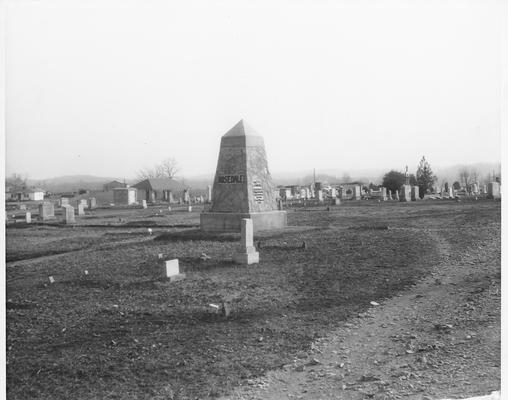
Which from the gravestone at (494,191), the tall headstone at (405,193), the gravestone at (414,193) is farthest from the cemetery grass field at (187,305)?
the gravestone at (414,193)

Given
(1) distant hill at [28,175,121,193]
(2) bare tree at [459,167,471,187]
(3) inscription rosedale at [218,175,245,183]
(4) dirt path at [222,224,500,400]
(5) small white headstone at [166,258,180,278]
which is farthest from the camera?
(2) bare tree at [459,167,471,187]

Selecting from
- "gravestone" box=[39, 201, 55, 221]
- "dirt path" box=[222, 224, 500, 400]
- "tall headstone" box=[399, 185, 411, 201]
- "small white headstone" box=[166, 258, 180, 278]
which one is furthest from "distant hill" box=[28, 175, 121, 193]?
"tall headstone" box=[399, 185, 411, 201]

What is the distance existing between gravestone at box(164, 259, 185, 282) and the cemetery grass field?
Result: 6.3 inches

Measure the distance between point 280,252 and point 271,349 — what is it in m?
5.08

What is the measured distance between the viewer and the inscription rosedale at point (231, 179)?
14195mm

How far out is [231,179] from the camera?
47.1 feet

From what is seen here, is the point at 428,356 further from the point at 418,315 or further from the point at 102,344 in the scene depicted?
the point at 102,344

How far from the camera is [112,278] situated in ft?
27.6

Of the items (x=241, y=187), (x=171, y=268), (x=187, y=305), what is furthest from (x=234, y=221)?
(x=187, y=305)

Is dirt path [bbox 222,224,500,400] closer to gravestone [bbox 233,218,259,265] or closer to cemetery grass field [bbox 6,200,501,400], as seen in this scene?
cemetery grass field [bbox 6,200,501,400]

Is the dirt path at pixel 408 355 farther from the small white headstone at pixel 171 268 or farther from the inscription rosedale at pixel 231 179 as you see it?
the inscription rosedale at pixel 231 179

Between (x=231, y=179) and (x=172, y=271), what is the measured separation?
6587mm

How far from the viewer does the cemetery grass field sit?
465 centimetres

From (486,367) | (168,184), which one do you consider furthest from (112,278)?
(168,184)
